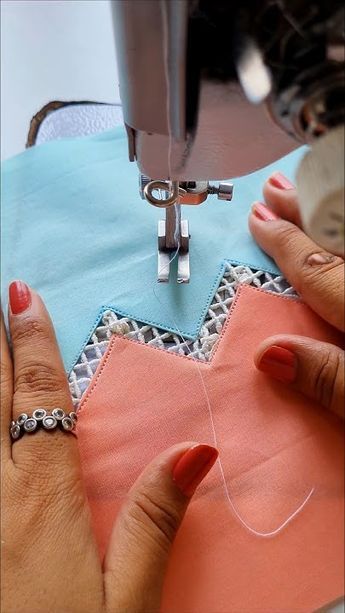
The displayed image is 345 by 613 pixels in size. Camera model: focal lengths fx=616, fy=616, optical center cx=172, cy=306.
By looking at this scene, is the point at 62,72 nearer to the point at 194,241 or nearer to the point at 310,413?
the point at 194,241

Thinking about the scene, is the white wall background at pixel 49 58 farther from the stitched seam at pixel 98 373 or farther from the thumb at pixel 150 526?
the thumb at pixel 150 526

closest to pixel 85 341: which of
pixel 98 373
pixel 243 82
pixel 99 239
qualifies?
pixel 98 373

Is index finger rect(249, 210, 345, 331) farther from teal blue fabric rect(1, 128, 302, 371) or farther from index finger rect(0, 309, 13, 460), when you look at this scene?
index finger rect(0, 309, 13, 460)

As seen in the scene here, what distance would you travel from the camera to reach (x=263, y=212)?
765mm

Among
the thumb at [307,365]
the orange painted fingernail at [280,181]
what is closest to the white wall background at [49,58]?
the orange painted fingernail at [280,181]

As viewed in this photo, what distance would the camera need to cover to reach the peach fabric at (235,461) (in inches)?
22.3

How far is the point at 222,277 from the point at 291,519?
28 cm

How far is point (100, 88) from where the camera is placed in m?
0.98

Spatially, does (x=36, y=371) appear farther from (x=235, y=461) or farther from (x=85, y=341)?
(x=235, y=461)

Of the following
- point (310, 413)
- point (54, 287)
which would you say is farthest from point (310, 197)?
point (54, 287)

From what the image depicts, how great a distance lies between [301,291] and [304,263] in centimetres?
3

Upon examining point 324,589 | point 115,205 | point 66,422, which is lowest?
point 324,589

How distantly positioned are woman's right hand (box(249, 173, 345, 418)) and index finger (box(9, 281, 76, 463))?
209mm

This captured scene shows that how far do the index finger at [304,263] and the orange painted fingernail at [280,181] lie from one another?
0.11 ft
